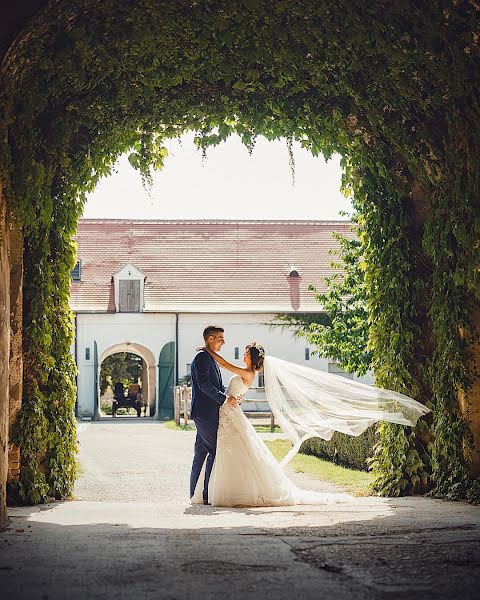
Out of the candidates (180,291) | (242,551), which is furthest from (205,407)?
(180,291)

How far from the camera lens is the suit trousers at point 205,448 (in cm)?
1080

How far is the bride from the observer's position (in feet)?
34.6

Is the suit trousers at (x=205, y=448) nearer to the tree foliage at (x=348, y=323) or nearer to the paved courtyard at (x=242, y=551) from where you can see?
the paved courtyard at (x=242, y=551)

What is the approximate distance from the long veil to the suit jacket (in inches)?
34.7

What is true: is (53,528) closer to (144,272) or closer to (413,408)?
(413,408)

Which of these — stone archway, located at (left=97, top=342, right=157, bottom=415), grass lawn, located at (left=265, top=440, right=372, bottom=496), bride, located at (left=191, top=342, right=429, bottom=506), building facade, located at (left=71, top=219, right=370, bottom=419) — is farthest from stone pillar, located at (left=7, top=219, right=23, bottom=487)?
stone archway, located at (left=97, top=342, right=157, bottom=415)

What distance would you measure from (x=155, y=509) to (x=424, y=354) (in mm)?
3483

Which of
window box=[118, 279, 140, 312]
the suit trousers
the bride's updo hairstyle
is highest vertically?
window box=[118, 279, 140, 312]

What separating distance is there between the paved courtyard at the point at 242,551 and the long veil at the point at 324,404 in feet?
2.93

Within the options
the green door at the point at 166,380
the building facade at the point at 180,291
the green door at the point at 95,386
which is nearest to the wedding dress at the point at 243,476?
the green door at the point at 166,380

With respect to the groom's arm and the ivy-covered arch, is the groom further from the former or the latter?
the ivy-covered arch

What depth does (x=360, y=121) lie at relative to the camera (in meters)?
10.3

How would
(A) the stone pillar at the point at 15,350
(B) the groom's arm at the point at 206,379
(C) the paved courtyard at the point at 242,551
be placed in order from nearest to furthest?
(C) the paved courtyard at the point at 242,551 < (A) the stone pillar at the point at 15,350 < (B) the groom's arm at the point at 206,379

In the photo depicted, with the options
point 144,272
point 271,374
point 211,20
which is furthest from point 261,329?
point 211,20
